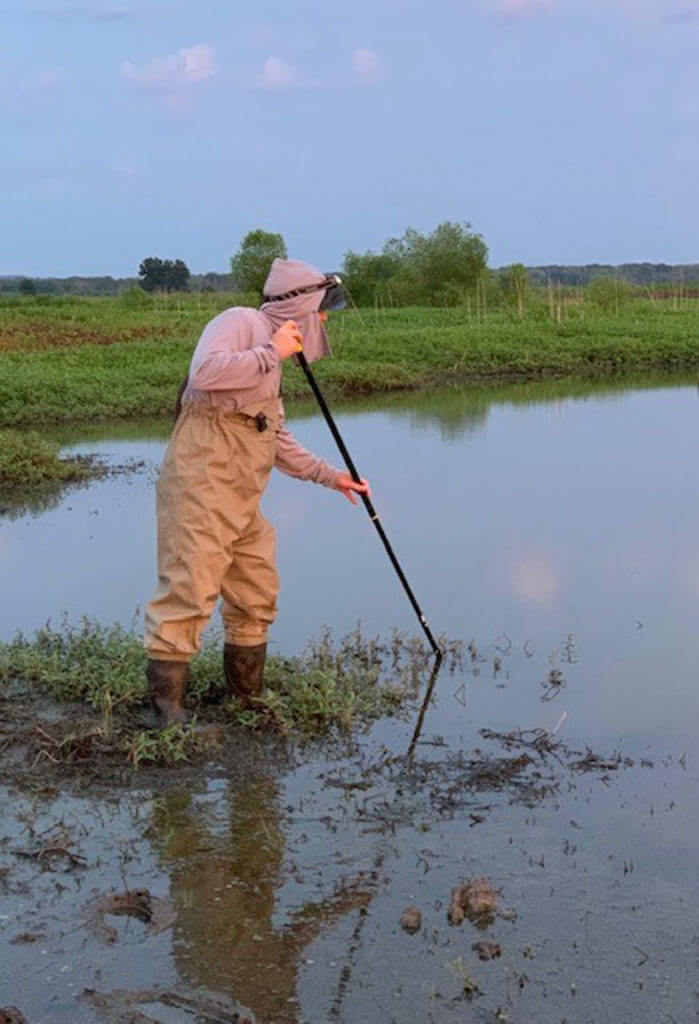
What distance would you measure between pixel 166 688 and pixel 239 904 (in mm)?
1531

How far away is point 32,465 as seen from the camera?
13586mm

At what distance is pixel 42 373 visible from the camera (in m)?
19.5

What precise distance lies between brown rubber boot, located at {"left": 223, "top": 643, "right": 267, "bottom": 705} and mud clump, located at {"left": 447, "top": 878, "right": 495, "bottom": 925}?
76.1 inches

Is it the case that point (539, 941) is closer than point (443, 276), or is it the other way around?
point (539, 941)

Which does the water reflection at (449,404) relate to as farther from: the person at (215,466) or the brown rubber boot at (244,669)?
the person at (215,466)

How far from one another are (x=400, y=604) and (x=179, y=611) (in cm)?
289

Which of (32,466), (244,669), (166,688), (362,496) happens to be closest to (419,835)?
(166,688)

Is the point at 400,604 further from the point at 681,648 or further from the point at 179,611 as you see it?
the point at 179,611

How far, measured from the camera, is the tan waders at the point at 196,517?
606 cm

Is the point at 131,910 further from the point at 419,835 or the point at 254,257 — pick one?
the point at 254,257

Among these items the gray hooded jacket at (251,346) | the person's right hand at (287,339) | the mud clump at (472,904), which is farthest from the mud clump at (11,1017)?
the person's right hand at (287,339)

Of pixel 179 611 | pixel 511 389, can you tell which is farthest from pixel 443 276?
pixel 179 611

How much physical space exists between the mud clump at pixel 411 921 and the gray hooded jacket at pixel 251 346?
2097 mm

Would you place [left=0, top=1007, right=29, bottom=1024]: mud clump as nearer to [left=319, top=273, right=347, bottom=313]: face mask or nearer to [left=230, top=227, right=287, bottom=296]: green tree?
[left=319, top=273, right=347, bottom=313]: face mask
